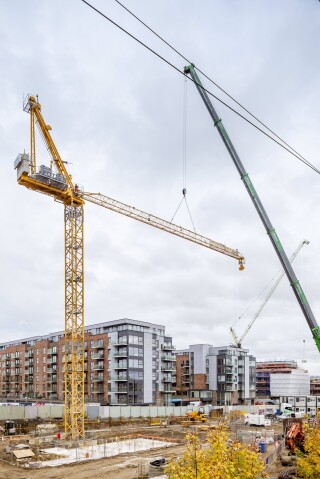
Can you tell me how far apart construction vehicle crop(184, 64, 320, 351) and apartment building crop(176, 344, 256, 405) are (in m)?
93.5

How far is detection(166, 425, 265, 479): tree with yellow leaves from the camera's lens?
13.3 meters

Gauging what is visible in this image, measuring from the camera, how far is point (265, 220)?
105ft

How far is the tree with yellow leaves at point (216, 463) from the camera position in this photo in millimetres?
13281

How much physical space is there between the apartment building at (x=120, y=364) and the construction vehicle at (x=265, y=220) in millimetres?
66413

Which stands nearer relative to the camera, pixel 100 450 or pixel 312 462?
pixel 312 462

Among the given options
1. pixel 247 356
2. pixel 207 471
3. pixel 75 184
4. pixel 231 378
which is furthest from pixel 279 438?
pixel 247 356

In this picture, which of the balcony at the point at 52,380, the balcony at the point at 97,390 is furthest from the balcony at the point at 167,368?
the balcony at the point at 52,380

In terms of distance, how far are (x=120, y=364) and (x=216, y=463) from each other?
8250 centimetres

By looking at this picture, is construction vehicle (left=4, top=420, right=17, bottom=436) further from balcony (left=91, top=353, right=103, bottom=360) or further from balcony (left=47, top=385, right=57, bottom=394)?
balcony (left=47, top=385, right=57, bottom=394)

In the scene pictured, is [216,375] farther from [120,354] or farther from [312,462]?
[312,462]

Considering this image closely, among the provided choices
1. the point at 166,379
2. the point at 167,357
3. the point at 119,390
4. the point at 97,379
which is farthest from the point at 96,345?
the point at 166,379

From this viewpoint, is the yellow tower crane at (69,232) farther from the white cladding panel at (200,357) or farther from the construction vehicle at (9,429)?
the white cladding panel at (200,357)

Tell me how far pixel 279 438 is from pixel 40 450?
30424 millimetres

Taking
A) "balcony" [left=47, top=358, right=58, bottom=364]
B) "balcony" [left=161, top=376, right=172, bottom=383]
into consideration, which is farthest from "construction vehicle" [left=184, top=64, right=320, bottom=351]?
"balcony" [left=47, top=358, right=58, bottom=364]
